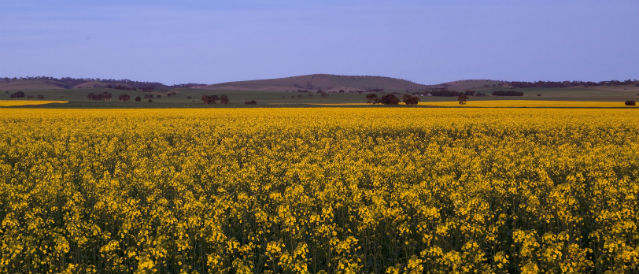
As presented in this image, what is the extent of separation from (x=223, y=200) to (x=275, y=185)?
3236mm

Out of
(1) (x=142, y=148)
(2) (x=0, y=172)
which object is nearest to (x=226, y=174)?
(2) (x=0, y=172)

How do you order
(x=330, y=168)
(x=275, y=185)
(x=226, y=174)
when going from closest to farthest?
(x=275, y=185)
(x=226, y=174)
(x=330, y=168)

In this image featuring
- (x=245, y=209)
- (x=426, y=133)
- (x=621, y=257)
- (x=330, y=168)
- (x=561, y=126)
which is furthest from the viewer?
(x=561, y=126)

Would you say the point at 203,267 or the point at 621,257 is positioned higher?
the point at 621,257

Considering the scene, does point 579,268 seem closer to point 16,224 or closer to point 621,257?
point 621,257

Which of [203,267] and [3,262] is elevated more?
[3,262]

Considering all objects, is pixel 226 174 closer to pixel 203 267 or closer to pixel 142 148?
pixel 203 267

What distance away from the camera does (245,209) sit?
10.5m

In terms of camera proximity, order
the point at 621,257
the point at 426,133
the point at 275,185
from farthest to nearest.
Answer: the point at 426,133
the point at 275,185
the point at 621,257

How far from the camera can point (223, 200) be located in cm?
1061

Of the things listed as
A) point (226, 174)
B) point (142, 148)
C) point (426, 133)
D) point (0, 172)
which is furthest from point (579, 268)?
point (426, 133)

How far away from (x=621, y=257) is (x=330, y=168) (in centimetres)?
969

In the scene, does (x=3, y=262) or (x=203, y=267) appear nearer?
(x=3, y=262)


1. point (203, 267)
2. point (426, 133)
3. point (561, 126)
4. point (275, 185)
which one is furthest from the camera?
point (561, 126)
